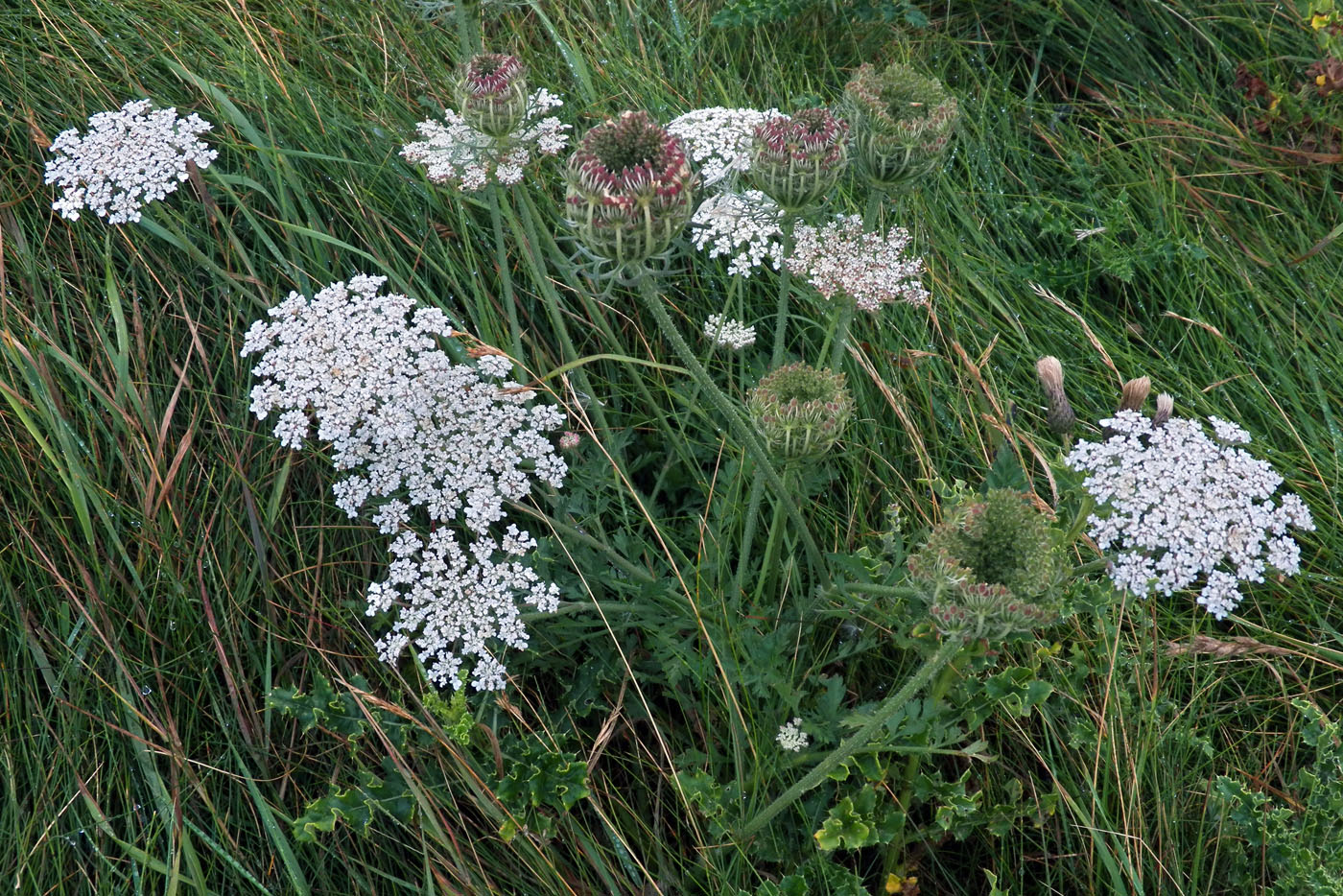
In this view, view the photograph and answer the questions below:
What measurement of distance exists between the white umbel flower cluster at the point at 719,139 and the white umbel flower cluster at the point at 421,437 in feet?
2.95

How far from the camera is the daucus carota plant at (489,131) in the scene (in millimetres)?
3098

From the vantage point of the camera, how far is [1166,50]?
5375 mm

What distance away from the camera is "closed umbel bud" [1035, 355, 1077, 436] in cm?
304

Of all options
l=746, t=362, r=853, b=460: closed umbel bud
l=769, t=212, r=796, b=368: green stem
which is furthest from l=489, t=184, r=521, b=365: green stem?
l=746, t=362, r=853, b=460: closed umbel bud

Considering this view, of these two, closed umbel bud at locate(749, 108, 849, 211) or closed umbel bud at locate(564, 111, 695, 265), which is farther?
closed umbel bud at locate(749, 108, 849, 211)

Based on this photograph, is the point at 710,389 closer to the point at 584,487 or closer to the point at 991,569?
the point at 991,569

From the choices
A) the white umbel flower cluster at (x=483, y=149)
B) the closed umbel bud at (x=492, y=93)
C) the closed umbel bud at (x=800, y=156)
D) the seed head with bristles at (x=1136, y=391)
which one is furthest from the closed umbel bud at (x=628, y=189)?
the seed head with bristles at (x=1136, y=391)

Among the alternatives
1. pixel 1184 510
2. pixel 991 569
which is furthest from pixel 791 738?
pixel 1184 510

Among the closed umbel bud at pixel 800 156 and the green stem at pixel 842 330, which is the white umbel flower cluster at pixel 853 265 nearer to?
the green stem at pixel 842 330

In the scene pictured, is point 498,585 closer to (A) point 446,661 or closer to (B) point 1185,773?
(A) point 446,661

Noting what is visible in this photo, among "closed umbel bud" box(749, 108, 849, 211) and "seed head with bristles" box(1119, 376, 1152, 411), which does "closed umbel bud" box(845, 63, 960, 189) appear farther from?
"seed head with bristles" box(1119, 376, 1152, 411)

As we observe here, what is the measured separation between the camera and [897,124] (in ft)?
9.71

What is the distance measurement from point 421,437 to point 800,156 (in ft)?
4.34

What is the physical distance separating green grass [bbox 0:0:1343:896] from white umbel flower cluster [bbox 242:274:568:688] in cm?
22
